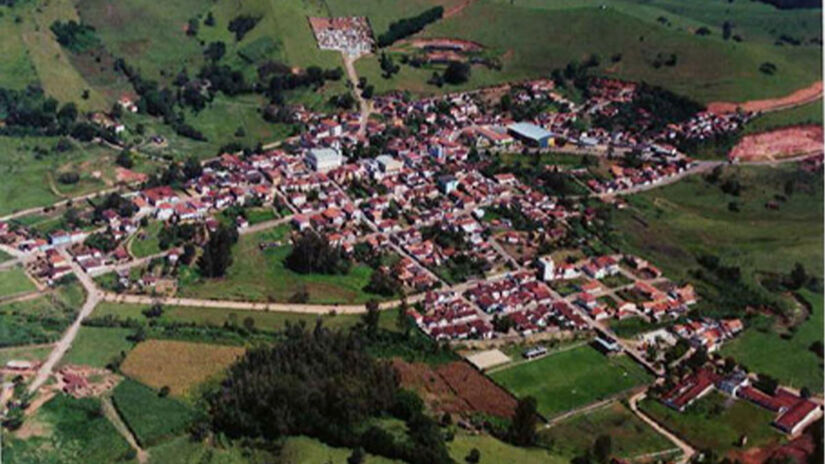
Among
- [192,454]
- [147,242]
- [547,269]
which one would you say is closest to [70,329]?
[147,242]

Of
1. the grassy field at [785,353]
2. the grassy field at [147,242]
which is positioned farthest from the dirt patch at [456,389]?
the grassy field at [147,242]

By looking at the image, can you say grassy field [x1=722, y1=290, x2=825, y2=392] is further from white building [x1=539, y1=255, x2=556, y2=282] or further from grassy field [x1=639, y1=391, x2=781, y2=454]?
white building [x1=539, y1=255, x2=556, y2=282]

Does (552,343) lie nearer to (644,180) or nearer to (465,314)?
(465,314)

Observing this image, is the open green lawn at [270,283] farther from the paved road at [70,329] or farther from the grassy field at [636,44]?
the grassy field at [636,44]

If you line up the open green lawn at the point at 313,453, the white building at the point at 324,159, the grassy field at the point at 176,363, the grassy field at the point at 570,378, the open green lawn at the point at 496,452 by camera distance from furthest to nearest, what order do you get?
1. the white building at the point at 324,159
2. the grassy field at the point at 176,363
3. the grassy field at the point at 570,378
4. the open green lawn at the point at 496,452
5. the open green lawn at the point at 313,453

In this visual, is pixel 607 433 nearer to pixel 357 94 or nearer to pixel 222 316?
pixel 222 316
